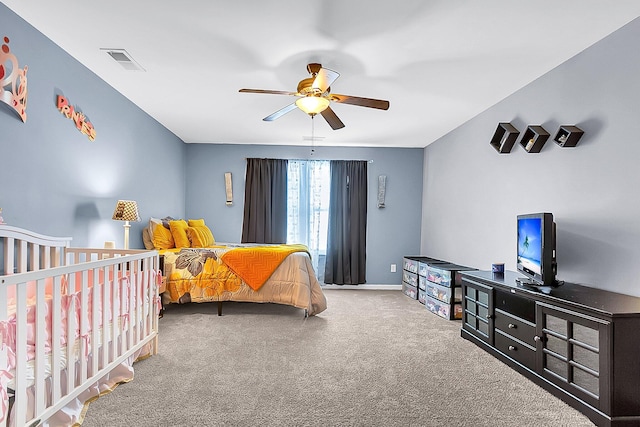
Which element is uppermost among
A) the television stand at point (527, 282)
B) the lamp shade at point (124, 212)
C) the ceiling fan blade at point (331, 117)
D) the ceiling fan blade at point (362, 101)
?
the ceiling fan blade at point (362, 101)

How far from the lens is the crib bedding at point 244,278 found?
3.79 m

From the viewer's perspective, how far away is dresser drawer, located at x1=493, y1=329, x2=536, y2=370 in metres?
2.40

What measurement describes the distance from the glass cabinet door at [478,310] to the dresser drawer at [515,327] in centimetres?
9

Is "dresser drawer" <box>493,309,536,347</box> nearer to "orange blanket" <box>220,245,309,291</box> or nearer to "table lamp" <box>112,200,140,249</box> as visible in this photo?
"orange blanket" <box>220,245,309,291</box>

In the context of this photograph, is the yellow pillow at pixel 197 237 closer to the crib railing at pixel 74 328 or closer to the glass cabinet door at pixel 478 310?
the crib railing at pixel 74 328

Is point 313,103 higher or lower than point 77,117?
higher

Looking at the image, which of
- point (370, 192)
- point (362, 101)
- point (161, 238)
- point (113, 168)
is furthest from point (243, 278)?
point (370, 192)

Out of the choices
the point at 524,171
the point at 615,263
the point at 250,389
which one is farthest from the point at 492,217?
the point at 250,389

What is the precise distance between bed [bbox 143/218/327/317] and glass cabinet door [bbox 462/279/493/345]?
4.72 ft

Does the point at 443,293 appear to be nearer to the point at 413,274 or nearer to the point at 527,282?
the point at 413,274

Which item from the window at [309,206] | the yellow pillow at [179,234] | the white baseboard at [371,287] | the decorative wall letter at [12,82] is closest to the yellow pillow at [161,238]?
the yellow pillow at [179,234]

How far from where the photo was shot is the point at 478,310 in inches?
121

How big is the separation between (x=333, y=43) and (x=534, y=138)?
5.89 ft

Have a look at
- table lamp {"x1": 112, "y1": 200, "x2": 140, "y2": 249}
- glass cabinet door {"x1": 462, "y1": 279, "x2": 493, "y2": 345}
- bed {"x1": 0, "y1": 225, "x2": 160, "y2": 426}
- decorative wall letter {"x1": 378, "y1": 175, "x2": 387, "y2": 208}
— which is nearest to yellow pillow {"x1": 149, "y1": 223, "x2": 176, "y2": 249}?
table lamp {"x1": 112, "y1": 200, "x2": 140, "y2": 249}
